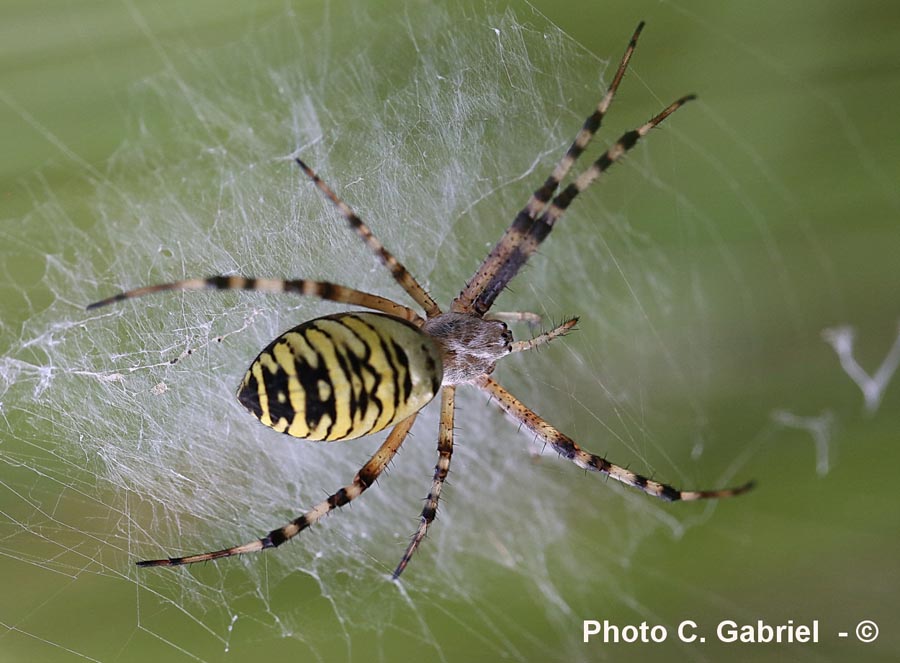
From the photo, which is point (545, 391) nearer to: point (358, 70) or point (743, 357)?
point (743, 357)

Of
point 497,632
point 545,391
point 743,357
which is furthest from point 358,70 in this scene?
point 497,632

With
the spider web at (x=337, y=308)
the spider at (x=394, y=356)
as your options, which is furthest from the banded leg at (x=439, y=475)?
the spider web at (x=337, y=308)

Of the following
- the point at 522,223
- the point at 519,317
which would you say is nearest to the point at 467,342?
the point at 519,317

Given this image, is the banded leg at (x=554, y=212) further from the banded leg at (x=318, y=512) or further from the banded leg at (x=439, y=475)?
the banded leg at (x=318, y=512)

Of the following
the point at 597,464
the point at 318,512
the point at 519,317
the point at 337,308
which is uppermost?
the point at 519,317

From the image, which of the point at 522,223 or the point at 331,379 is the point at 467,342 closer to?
the point at 522,223

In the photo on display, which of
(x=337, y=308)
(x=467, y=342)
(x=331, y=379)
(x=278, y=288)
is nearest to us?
(x=331, y=379)
